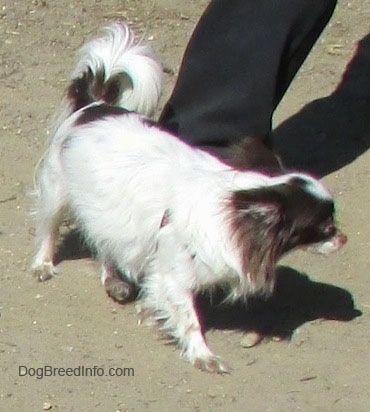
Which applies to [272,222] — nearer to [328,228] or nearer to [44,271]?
[328,228]

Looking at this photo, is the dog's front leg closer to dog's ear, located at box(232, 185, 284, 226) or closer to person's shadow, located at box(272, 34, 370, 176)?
dog's ear, located at box(232, 185, 284, 226)

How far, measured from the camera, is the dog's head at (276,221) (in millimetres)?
4695

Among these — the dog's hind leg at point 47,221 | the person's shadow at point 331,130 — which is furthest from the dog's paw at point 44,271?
the person's shadow at point 331,130

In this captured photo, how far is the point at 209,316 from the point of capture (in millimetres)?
5301

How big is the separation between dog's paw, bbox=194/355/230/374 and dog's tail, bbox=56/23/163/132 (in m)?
1.34

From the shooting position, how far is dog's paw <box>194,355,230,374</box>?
4867 millimetres

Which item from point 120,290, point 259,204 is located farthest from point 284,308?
point 259,204

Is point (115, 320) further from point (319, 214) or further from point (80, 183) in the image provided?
point (319, 214)

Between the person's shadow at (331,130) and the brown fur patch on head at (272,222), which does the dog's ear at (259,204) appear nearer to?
the brown fur patch on head at (272,222)

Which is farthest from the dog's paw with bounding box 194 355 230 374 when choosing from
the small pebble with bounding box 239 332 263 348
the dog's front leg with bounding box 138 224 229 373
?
the small pebble with bounding box 239 332 263 348

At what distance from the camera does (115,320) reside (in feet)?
17.0

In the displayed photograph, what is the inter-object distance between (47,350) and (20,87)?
8.60 ft

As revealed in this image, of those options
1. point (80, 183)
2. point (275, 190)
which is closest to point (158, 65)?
point (80, 183)

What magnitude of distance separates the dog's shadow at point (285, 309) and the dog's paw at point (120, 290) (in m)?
0.30
